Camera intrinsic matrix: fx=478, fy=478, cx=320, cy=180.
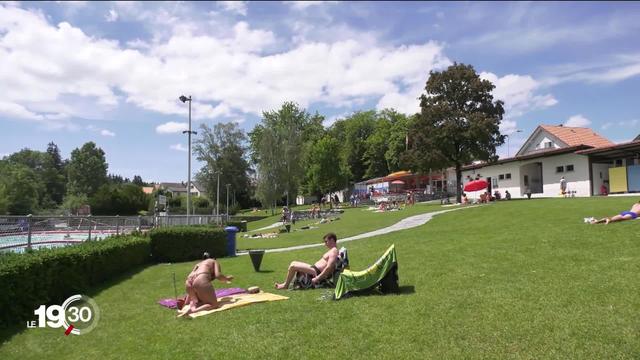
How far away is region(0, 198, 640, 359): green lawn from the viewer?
18.5 ft

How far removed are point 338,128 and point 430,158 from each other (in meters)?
59.4

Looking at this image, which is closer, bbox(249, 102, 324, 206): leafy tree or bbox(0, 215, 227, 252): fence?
bbox(0, 215, 227, 252): fence

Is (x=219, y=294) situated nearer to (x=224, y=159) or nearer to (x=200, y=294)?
(x=200, y=294)

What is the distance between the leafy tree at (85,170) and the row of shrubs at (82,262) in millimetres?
112004

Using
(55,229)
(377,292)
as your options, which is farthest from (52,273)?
(377,292)

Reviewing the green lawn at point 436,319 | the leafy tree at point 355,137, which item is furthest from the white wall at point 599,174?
the leafy tree at point 355,137

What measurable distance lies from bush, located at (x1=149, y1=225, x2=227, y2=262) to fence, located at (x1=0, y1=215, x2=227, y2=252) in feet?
4.30

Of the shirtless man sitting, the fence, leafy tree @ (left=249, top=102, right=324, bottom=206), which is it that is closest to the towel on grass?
the shirtless man sitting

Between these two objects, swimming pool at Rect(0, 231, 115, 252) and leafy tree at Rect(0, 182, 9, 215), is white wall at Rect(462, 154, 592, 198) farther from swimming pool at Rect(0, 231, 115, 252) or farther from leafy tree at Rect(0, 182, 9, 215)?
leafy tree at Rect(0, 182, 9, 215)

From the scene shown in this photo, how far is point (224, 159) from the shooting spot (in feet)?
265

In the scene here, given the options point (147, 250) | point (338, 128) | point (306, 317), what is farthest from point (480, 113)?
point (338, 128)

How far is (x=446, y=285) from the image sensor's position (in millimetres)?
8578

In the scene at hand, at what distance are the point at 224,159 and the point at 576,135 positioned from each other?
176 ft

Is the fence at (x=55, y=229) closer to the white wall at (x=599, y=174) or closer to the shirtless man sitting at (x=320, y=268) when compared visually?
→ the shirtless man sitting at (x=320, y=268)
